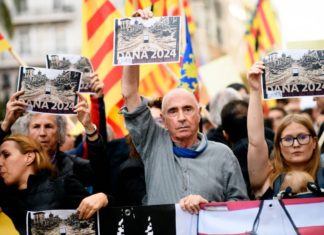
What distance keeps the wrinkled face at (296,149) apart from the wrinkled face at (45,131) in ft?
5.64

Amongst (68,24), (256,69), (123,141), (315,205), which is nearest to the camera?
(315,205)

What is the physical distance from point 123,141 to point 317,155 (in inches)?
77.5

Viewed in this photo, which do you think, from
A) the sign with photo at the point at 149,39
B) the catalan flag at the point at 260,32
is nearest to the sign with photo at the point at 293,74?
the sign with photo at the point at 149,39

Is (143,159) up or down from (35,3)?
down

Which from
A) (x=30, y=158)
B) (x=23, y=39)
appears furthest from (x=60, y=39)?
(x=30, y=158)

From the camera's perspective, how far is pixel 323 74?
18.8 feet

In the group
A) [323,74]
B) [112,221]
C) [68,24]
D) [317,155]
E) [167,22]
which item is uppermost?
[68,24]

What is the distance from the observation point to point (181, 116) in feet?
18.3

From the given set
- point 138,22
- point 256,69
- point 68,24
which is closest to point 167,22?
point 138,22

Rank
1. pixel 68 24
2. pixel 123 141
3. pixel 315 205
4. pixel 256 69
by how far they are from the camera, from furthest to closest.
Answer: pixel 68 24
pixel 123 141
pixel 256 69
pixel 315 205

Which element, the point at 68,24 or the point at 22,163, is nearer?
the point at 22,163

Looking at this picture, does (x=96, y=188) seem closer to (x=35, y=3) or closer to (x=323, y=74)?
(x=323, y=74)

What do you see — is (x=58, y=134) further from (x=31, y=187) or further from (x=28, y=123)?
(x=31, y=187)

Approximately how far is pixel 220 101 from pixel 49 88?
8.07ft
